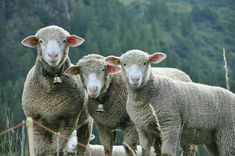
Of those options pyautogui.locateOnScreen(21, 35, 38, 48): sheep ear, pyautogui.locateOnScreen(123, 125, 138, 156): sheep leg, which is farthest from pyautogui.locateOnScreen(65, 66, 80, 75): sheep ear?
pyautogui.locateOnScreen(123, 125, 138, 156): sheep leg

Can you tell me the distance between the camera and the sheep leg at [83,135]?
10.5 meters

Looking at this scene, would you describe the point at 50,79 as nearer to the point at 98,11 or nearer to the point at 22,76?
the point at 22,76

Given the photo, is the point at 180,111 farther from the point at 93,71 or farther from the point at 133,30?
the point at 133,30

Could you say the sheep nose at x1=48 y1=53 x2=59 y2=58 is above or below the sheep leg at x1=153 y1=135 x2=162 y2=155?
above

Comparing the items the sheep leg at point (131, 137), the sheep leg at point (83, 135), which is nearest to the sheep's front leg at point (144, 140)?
the sheep leg at point (131, 137)

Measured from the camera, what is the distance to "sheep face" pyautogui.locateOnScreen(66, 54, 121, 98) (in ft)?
30.2

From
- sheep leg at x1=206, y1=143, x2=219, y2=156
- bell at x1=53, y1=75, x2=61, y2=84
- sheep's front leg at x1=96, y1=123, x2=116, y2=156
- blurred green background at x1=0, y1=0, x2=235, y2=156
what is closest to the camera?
bell at x1=53, y1=75, x2=61, y2=84

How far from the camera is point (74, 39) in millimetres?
9367

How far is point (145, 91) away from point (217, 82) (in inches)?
3854

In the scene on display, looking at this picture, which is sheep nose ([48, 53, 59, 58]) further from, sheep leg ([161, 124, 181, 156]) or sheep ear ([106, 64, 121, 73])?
sheep leg ([161, 124, 181, 156])

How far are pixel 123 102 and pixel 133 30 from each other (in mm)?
116483

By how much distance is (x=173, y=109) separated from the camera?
8711 mm

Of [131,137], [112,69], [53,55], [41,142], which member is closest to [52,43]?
[53,55]

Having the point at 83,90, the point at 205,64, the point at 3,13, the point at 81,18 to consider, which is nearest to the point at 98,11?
the point at 81,18
